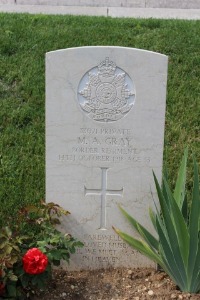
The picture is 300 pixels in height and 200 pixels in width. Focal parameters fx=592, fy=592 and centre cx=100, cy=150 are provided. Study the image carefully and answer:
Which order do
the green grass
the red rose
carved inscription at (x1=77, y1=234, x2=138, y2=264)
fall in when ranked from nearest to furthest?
the red rose
carved inscription at (x1=77, y1=234, x2=138, y2=264)
the green grass

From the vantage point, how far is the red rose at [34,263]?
10.3 ft

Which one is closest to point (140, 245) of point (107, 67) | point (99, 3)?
point (107, 67)

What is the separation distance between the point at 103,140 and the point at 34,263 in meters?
0.89

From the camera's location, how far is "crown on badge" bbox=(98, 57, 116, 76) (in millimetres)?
3494

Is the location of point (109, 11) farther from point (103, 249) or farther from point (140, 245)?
point (140, 245)

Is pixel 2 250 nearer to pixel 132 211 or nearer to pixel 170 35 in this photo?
pixel 132 211

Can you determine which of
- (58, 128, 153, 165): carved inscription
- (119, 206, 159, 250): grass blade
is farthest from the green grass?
(119, 206, 159, 250): grass blade

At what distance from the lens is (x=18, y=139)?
16.3ft

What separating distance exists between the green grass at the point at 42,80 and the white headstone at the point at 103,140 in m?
0.76

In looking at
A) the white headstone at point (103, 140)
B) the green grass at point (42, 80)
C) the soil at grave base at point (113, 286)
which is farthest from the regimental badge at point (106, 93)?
the green grass at point (42, 80)

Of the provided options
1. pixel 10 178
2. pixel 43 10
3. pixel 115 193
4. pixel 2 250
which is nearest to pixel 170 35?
pixel 43 10

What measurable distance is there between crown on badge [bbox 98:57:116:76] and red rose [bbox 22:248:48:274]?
1.13 meters

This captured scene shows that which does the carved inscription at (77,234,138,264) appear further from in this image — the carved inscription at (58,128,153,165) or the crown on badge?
the crown on badge

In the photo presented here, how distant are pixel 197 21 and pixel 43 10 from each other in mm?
2317
